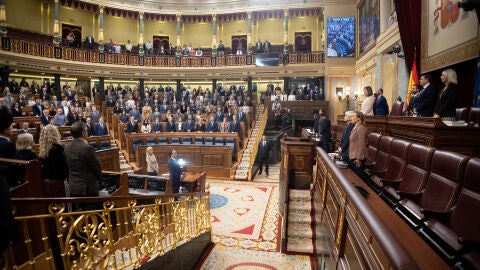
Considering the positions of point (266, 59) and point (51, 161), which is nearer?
point (51, 161)

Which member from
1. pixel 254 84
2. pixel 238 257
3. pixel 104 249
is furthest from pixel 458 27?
pixel 254 84

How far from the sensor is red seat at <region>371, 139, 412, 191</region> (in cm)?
304

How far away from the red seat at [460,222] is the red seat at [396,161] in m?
1.02

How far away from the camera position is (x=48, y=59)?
46.9 feet

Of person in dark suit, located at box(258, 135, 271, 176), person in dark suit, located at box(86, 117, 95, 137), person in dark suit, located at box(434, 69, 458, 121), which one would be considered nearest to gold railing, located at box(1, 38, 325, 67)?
person in dark suit, located at box(86, 117, 95, 137)

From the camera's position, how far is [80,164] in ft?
9.57

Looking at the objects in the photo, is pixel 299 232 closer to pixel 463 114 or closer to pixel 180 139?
pixel 463 114

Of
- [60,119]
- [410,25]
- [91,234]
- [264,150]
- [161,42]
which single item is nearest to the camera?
[91,234]

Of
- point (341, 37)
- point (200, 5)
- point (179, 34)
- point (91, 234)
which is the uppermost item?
point (200, 5)

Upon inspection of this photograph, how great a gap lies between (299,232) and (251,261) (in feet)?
2.90

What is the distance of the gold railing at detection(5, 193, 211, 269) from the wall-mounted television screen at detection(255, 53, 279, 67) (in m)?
13.7

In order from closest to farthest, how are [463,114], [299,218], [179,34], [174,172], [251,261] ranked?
[463,114], [251,261], [299,218], [174,172], [179,34]

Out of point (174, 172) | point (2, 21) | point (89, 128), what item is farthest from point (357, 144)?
point (2, 21)

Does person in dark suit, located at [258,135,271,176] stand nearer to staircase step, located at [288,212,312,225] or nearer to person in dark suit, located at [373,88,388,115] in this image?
person in dark suit, located at [373,88,388,115]
